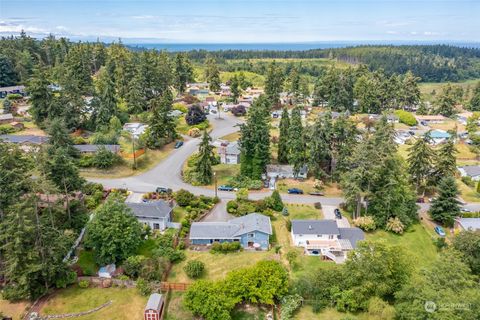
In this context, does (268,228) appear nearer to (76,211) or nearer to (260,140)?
(260,140)

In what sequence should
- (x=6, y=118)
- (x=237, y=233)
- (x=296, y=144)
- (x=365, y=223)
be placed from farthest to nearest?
(x=6, y=118) < (x=296, y=144) < (x=365, y=223) < (x=237, y=233)

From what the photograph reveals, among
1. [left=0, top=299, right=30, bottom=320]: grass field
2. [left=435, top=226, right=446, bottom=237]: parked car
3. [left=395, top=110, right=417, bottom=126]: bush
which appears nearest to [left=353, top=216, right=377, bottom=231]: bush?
[left=435, top=226, right=446, bottom=237]: parked car

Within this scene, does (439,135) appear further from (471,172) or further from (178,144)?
(178,144)

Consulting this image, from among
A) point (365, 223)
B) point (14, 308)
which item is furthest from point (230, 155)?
point (14, 308)

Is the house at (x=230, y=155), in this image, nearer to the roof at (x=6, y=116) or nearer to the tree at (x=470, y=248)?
the tree at (x=470, y=248)

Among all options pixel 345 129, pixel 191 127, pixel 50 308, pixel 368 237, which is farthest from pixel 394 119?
pixel 50 308

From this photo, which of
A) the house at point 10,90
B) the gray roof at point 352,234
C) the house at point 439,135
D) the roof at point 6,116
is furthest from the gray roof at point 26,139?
the house at point 439,135

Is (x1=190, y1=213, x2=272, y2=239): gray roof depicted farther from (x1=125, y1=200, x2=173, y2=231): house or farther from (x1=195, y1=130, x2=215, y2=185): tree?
(x1=195, y1=130, x2=215, y2=185): tree

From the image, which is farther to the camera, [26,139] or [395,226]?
[26,139]
